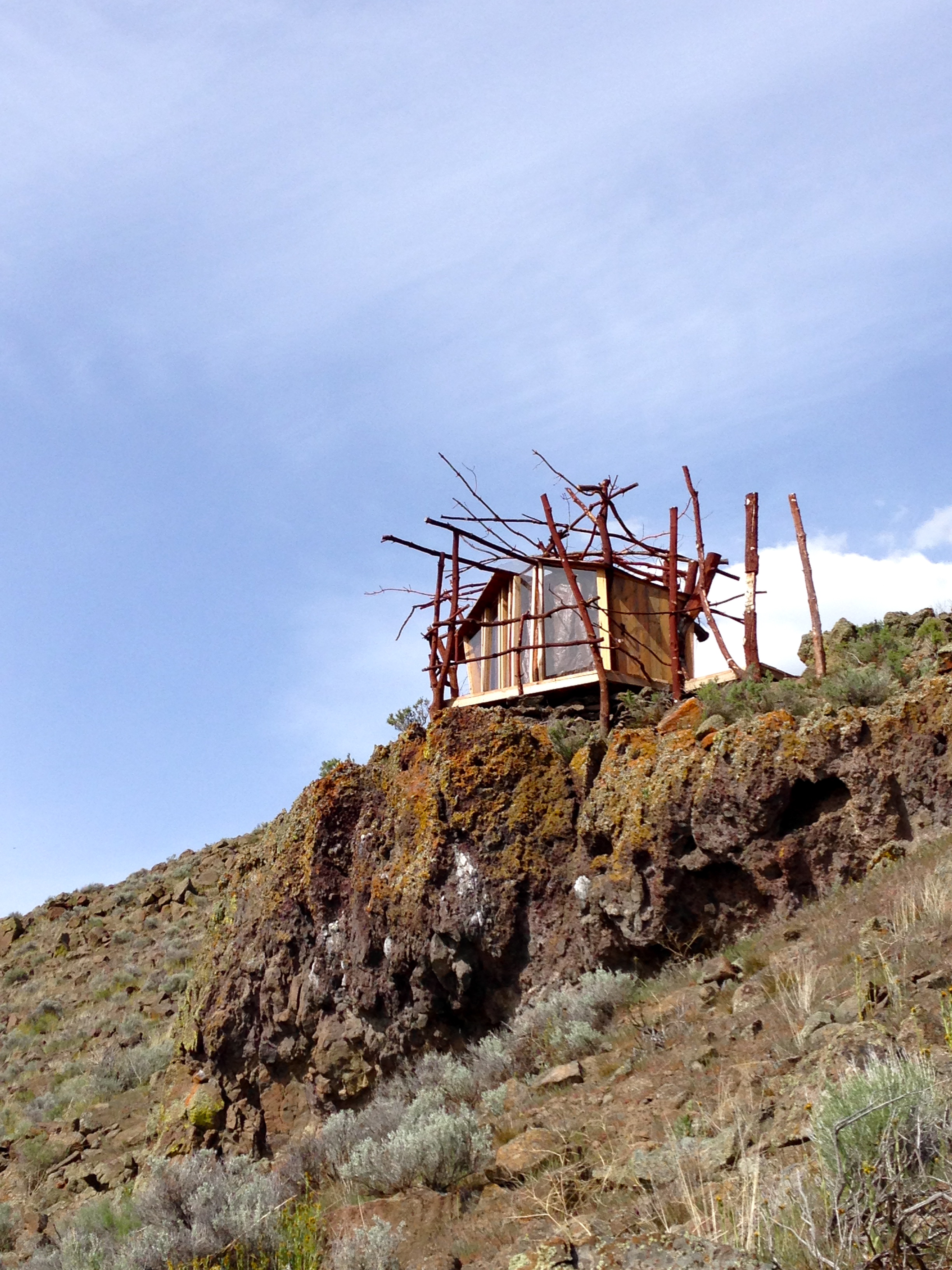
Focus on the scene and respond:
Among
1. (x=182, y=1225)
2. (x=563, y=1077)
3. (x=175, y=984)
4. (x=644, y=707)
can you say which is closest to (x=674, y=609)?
(x=644, y=707)

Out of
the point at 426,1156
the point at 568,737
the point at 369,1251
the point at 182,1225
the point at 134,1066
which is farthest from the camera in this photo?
the point at 134,1066

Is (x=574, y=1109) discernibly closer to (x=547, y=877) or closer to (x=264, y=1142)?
(x=547, y=877)

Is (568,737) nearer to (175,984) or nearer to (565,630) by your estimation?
(565,630)

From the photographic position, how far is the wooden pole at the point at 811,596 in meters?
12.1

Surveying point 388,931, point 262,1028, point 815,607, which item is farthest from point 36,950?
point 815,607

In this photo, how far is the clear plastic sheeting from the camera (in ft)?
48.0

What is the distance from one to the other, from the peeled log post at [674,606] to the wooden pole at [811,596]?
1.43 m

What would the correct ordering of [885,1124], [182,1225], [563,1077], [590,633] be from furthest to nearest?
[590,633] → [563,1077] → [182,1225] → [885,1124]

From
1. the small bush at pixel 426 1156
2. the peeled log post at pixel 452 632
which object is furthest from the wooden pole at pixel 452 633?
the small bush at pixel 426 1156

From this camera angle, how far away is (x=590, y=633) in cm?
1291

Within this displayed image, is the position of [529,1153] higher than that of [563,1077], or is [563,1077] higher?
[563,1077]

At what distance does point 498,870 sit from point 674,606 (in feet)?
13.5

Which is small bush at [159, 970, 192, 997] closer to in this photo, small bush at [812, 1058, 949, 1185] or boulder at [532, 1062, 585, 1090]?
boulder at [532, 1062, 585, 1090]

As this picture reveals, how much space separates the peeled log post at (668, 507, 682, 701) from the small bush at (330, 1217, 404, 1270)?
689cm
